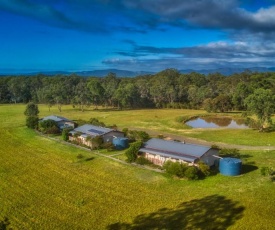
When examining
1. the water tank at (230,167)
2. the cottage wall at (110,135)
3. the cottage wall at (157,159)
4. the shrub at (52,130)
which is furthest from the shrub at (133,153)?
the shrub at (52,130)

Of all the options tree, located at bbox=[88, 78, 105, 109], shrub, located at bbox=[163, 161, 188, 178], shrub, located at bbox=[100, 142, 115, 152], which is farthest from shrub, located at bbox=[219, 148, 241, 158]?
tree, located at bbox=[88, 78, 105, 109]

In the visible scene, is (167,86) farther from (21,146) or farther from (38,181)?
(38,181)

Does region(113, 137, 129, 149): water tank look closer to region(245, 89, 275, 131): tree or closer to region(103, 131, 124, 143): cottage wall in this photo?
region(103, 131, 124, 143): cottage wall

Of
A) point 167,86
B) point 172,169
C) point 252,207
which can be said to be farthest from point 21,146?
point 167,86

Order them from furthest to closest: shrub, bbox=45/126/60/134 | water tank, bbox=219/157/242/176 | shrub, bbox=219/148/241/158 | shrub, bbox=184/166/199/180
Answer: shrub, bbox=45/126/60/134 < shrub, bbox=219/148/241/158 < water tank, bbox=219/157/242/176 < shrub, bbox=184/166/199/180

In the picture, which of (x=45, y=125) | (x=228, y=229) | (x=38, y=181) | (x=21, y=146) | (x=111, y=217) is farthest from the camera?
(x=45, y=125)

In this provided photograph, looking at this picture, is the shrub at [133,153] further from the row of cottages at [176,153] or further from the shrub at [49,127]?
the shrub at [49,127]

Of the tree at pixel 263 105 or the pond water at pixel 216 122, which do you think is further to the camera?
the pond water at pixel 216 122
